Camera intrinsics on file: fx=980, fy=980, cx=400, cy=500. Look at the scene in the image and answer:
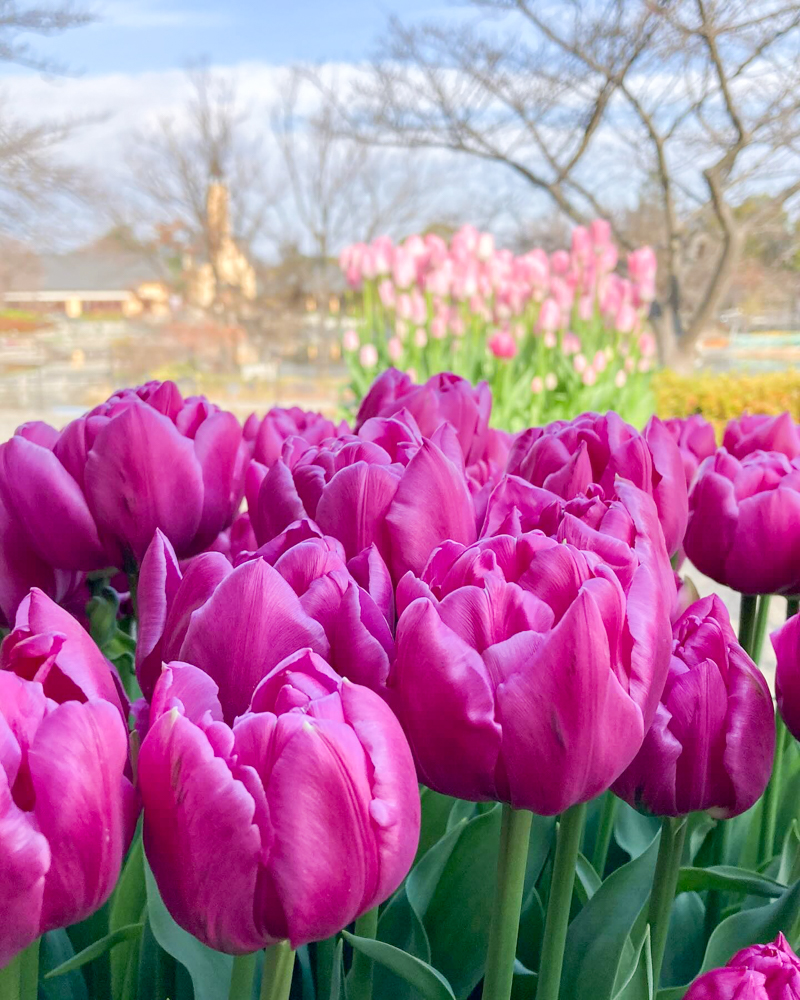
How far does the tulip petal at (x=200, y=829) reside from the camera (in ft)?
1.17

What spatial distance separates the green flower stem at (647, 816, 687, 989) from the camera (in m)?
0.61

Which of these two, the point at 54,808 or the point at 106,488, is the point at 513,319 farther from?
the point at 54,808

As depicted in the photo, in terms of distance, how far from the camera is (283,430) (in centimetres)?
87

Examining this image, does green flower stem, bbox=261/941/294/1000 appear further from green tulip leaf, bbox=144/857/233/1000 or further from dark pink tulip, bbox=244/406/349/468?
dark pink tulip, bbox=244/406/349/468

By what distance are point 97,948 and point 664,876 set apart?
343 mm

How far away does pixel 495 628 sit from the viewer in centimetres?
44

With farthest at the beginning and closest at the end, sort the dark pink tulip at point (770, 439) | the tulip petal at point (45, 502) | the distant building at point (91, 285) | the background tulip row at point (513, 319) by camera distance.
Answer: the distant building at point (91, 285)
the background tulip row at point (513, 319)
the dark pink tulip at point (770, 439)
the tulip petal at point (45, 502)

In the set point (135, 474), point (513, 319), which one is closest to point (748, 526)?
point (135, 474)

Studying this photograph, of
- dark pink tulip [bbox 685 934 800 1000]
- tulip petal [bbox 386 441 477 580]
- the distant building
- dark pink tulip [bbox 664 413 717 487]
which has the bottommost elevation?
dark pink tulip [bbox 685 934 800 1000]

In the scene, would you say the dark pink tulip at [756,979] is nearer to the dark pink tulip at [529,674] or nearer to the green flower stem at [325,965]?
the dark pink tulip at [529,674]

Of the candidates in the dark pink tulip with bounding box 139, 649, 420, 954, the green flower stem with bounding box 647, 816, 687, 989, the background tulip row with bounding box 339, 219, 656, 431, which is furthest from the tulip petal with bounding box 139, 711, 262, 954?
the background tulip row with bounding box 339, 219, 656, 431

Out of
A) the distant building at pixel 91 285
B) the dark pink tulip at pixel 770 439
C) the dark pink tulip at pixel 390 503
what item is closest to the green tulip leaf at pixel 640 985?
the dark pink tulip at pixel 390 503

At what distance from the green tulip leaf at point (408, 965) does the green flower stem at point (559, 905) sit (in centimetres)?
6

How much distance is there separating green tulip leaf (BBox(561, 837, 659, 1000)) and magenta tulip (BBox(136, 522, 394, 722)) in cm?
31
